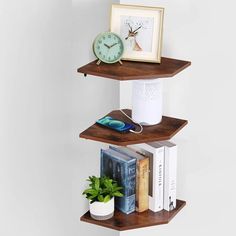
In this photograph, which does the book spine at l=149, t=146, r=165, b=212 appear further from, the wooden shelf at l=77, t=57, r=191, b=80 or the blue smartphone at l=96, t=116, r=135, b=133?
the wooden shelf at l=77, t=57, r=191, b=80

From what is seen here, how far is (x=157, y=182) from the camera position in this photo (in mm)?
2123

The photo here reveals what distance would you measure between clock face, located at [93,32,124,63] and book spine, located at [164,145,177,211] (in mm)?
413

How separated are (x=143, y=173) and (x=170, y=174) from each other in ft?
0.39

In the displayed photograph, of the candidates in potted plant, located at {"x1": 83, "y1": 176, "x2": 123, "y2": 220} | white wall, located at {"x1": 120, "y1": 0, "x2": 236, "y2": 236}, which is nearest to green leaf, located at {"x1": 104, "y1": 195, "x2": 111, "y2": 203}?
potted plant, located at {"x1": 83, "y1": 176, "x2": 123, "y2": 220}

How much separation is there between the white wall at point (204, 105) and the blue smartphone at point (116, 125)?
314 mm

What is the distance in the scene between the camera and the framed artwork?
1959 mm

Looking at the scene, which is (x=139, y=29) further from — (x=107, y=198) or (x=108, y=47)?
(x=107, y=198)

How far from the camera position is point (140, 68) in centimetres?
194

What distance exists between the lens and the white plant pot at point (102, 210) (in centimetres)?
204

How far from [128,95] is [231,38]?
0.51m

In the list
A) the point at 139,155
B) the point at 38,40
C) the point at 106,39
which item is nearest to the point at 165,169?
the point at 139,155

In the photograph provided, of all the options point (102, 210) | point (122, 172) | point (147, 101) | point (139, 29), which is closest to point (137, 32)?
point (139, 29)

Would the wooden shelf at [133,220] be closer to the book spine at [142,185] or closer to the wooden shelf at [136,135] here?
the book spine at [142,185]

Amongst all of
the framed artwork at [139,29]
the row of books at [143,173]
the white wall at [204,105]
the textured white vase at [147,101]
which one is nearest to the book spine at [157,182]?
the row of books at [143,173]
